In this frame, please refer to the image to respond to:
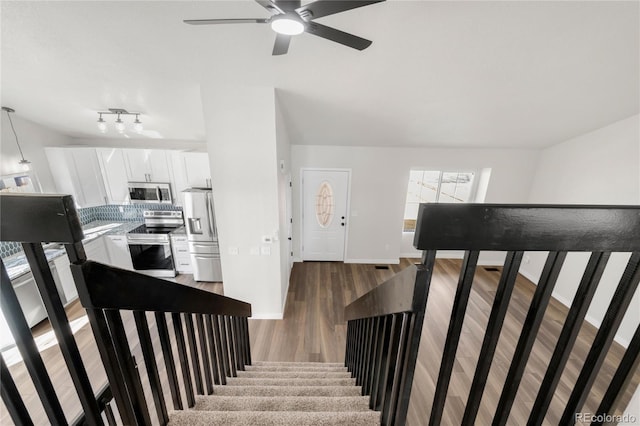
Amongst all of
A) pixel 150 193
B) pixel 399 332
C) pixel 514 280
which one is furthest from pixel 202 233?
pixel 514 280

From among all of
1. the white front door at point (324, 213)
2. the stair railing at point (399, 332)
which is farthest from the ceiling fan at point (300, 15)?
the white front door at point (324, 213)

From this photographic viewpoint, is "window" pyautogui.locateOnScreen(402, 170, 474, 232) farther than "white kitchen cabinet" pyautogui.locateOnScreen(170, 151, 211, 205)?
Yes

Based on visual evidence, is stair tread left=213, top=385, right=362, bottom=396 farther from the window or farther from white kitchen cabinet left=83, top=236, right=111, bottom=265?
the window

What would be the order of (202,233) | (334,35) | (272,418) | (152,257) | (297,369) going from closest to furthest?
(272,418)
(334,35)
(297,369)
(202,233)
(152,257)

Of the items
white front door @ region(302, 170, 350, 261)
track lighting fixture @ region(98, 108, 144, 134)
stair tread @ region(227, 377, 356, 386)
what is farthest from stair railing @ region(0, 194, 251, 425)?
white front door @ region(302, 170, 350, 261)

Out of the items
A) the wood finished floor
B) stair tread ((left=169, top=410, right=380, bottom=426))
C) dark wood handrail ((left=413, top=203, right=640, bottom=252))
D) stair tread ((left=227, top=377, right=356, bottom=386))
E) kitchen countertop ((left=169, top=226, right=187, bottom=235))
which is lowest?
the wood finished floor

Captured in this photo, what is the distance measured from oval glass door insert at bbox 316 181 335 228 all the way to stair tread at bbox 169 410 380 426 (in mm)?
3940

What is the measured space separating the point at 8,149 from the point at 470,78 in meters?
5.97

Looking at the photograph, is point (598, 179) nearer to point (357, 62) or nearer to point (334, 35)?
point (357, 62)

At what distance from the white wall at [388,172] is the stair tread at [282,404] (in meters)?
3.72

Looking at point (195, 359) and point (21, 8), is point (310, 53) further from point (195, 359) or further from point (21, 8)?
point (195, 359)

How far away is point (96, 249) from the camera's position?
377cm

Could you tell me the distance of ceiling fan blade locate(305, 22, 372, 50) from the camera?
1411 millimetres

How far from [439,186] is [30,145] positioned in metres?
7.15
